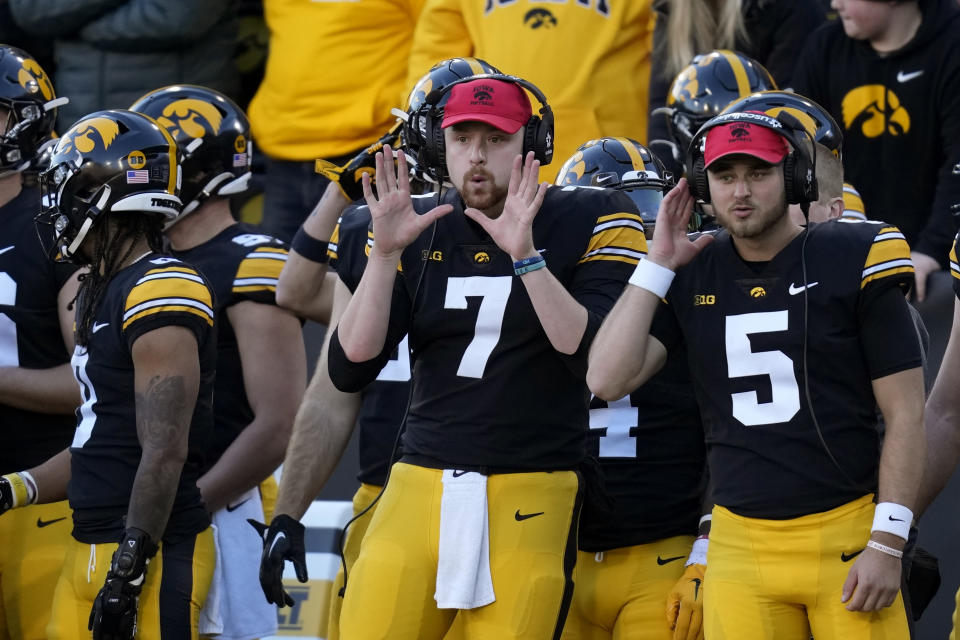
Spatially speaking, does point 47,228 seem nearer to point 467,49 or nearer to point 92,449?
point 92,449

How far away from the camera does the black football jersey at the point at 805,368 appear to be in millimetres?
3609

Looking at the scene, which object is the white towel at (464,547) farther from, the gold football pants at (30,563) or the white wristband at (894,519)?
the gold football pants at (30,563)

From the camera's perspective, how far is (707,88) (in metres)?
5.35

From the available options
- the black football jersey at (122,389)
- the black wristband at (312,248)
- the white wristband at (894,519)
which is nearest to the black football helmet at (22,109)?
the black wristband at (312,248)

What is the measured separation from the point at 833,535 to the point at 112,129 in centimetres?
232

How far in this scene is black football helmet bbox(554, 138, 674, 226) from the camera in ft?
15.8

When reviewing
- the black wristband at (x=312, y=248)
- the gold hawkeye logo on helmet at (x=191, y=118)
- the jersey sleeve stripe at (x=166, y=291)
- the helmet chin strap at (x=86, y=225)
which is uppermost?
the gold hawkeye logo on helmet at (x=191, y=118)

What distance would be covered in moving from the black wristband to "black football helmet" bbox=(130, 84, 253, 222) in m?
0.27

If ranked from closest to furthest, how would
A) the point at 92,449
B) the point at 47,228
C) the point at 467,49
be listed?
the point at 92,449, the point at 47,228, the point at 467,49

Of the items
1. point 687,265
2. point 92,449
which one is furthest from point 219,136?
point 687,265

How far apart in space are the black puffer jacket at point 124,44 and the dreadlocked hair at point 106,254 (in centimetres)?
277

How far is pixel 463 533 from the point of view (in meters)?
3.58

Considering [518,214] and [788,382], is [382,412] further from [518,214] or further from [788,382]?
[788,382]

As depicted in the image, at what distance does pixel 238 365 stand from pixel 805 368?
1909 mm
